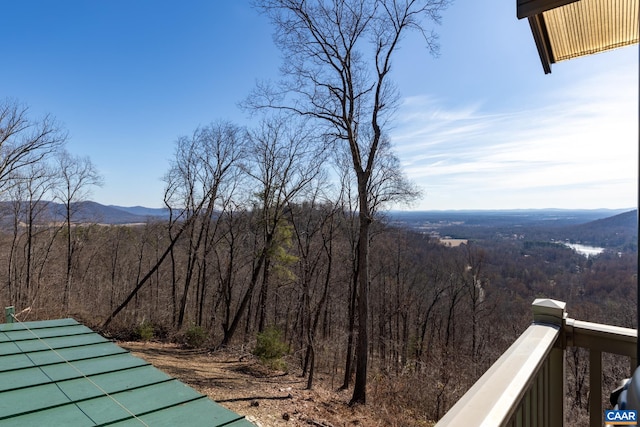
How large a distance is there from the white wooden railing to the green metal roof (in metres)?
1.92

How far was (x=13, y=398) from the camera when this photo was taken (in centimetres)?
238

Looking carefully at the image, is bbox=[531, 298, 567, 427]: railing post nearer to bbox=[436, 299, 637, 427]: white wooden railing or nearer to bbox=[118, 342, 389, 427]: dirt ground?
bbox=[436, 299, 637, 427]: white wooden railing

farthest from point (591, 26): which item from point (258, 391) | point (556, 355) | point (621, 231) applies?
point (258, 391)

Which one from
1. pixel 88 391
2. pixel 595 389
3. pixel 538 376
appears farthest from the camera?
pixel 88 391

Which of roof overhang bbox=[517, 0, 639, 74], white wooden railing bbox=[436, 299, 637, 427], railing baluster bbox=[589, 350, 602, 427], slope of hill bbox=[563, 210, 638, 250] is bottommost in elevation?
railing baluster bbox=[589, 350, 602, 427]

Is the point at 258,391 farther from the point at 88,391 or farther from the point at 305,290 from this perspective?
the point at 88,391

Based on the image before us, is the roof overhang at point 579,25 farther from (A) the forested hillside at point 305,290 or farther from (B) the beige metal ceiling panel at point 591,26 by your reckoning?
(A) the forested hillside at point 305,290

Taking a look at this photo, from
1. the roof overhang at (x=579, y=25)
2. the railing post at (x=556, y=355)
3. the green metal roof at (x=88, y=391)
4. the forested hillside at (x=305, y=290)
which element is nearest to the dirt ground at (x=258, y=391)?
the forested hillside at (x=305, y=290)

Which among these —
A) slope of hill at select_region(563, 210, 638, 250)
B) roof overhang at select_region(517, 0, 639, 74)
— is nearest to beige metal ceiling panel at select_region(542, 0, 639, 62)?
roof overhang at select_region(517, 0, 639, 74)

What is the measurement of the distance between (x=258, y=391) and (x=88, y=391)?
5565mm

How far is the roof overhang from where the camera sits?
1.45m

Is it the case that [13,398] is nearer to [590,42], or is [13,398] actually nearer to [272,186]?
[590,42]

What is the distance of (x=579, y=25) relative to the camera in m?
1.63

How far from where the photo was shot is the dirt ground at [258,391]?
646cm
